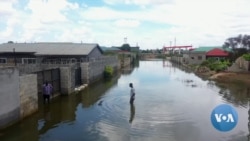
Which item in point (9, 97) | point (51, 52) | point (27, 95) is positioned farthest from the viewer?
point (51, 52)

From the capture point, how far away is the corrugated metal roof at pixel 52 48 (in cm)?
3712

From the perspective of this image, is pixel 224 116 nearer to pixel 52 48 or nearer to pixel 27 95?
pixel 27 95

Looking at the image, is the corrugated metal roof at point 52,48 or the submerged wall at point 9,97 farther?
the corrugated metal roof at point 52,48

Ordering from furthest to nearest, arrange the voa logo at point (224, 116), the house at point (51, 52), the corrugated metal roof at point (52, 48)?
1. the corrugated metal roof at point (52, 48)
2. the house at point (51, 52)
3. the voa logo at point (224, 116)

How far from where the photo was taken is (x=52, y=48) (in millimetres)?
40094

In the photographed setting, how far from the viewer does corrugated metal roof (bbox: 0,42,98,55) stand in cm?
3712

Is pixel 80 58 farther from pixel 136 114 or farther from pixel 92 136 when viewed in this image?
pixel 92 136

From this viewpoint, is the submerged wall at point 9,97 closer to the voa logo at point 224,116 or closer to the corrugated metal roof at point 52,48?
the voa logo at point 224,116

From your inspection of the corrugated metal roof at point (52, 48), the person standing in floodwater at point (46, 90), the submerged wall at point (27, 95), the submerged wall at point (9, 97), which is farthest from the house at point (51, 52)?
the submerged wall at point (9, 97)

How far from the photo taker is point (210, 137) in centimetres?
1143

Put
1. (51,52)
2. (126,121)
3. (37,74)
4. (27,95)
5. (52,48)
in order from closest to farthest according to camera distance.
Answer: (126,121) < (27,95) < (37,74) < (51,52) < (52,48)

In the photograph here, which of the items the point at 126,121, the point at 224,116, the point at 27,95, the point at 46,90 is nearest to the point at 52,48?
the point at 46,90

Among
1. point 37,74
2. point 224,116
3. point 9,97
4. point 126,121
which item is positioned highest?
point 224,116

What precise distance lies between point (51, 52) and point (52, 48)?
2.14m
